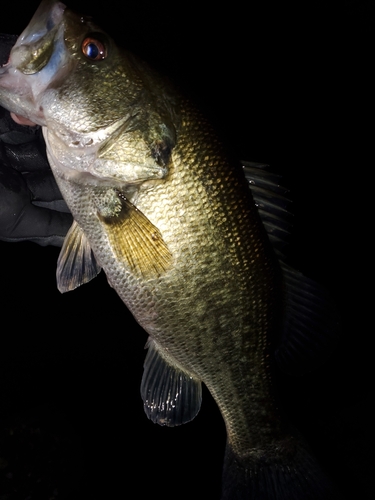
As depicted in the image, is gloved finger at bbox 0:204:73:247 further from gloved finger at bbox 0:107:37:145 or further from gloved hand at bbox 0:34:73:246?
gloved finger at bbox 0:107:37:145

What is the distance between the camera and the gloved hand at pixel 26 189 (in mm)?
1655

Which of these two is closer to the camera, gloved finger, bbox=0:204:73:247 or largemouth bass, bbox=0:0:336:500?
largemouth bass, bbox=0:0:336:500

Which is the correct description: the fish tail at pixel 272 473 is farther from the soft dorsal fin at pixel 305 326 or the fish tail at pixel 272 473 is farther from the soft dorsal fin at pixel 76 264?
the soft dorsal fin at pixel 76 264

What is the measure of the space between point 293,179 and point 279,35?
2978 mm

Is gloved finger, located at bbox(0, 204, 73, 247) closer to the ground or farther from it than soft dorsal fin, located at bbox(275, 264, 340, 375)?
closer to the ground

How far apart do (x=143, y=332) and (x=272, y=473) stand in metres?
2.29

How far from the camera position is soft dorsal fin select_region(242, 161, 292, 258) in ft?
3.96

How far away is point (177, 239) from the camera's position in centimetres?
104

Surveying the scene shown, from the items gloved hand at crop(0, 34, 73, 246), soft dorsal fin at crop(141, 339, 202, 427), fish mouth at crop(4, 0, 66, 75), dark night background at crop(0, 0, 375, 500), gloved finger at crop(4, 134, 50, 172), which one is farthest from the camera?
dark night background at crop(0, 0, 375, 500)

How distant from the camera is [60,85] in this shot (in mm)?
954

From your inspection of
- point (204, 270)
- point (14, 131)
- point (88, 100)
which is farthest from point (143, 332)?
point (88, 100)

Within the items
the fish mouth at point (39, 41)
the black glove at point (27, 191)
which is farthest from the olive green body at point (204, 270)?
the black glove at point (27, 191)

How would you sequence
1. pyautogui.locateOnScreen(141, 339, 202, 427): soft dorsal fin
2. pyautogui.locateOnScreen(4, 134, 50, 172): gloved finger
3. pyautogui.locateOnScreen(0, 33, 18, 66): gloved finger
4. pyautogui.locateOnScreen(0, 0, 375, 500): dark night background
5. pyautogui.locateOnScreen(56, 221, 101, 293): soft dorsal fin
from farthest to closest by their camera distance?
pyautogui.locateOnScreen(0, 0, 375, 500): dark night background
pyautogui.locateOnScreen(4, 134, 50, 172): gloved finger
pyautogui.locateOnScreen(0, 33, 18, 66): gloved finger
pyautogui.locateOnScreen(141, 339, 202, 427): soft dorsal fin
pyautogui.locateOnScreen(56, 221, 101, 293): soft dorsal fin

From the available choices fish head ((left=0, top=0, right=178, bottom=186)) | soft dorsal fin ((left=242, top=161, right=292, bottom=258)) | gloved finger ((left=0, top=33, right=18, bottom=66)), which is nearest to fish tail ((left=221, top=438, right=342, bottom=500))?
soft dorsal fin ((left=242, top=161, right=292, bottom=258))
